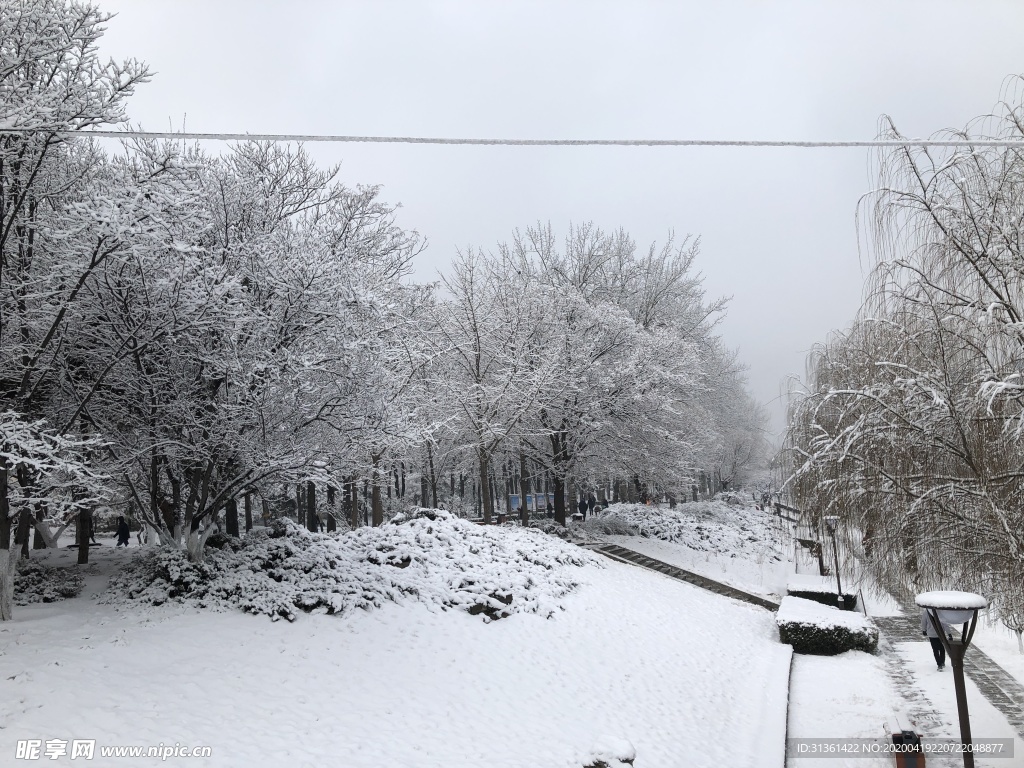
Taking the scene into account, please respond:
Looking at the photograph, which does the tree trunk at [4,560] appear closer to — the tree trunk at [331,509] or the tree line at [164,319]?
the tree line at [164,319]

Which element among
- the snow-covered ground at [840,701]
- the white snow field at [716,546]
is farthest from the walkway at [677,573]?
the snow-covered ground at [840,701]

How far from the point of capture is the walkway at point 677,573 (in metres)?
17.1

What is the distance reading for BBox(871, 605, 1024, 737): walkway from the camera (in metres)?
9.62

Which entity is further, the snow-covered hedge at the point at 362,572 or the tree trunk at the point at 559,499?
the tree trunk at the point at 559,499

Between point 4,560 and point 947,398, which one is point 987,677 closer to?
point 947,398

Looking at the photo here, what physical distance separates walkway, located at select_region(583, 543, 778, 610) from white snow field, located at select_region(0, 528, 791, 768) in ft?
14.8

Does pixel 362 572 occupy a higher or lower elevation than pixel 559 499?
higher

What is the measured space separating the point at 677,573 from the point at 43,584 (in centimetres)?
1441

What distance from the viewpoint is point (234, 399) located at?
9.42 meters

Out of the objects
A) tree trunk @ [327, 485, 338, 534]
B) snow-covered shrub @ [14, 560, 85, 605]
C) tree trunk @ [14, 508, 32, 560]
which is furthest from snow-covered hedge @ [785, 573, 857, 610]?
tree trunk @ [14, 508, 32, 560]

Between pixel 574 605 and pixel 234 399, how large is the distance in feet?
24.5

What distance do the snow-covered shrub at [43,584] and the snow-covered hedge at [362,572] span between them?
607mm

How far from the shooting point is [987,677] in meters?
11.2

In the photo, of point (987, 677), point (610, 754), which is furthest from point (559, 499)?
point (610, 754)
